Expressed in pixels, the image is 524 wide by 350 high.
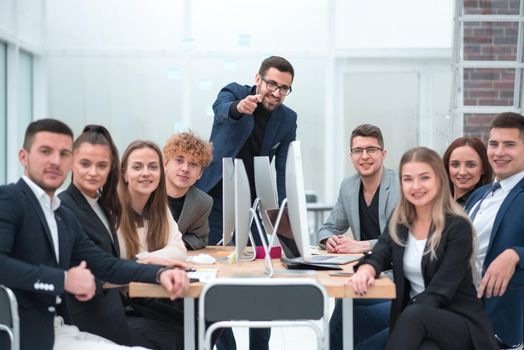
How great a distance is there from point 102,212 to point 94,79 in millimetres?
5399

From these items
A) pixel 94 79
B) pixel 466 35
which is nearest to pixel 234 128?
pixel 466 35

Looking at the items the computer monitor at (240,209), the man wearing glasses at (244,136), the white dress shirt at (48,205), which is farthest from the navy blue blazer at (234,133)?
the white dress shirt at (48,205)

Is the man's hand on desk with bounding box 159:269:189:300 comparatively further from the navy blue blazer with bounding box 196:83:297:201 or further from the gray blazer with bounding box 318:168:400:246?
the navy blue blazer with bounding box 196:83:297:201

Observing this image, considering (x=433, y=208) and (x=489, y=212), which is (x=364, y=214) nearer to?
(x=489, y=212)

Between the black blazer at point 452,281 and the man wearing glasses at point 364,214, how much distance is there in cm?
69

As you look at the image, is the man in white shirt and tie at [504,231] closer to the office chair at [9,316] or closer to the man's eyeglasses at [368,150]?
the man's eyeglasses at [368,150]

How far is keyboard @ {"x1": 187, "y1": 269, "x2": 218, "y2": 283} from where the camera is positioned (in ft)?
9.27

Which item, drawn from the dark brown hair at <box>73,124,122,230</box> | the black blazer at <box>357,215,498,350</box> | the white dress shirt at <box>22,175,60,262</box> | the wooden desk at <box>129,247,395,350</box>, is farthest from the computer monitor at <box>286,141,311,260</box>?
the white dress shirt at <box>22,175,60,262</box>

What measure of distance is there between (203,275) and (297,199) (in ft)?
1.64

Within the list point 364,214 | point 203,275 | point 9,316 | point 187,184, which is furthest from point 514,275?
point 9,316

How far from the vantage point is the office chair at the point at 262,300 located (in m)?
2.52

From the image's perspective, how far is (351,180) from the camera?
3.92m

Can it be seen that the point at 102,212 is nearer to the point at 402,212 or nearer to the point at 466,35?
the point at 402,212

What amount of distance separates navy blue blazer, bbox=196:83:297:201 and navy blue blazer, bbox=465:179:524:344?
1.33 meters
